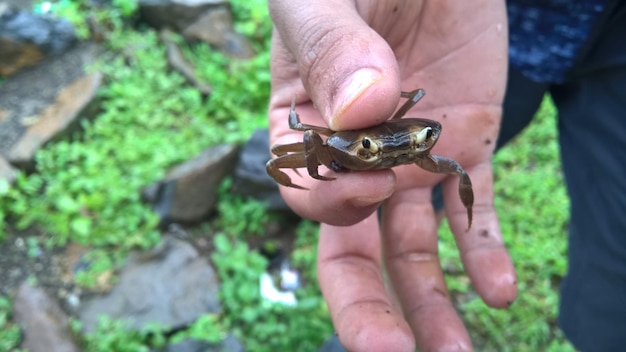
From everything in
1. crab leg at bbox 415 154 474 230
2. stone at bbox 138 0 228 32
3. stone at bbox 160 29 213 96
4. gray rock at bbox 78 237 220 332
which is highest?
crab leg at bbox 415 154 474 230

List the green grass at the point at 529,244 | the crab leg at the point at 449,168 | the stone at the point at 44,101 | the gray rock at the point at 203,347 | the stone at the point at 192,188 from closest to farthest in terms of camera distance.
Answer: the crab leg at the point at 449,168, the gray rock at the point at 203,347, the green grass at the point at 529,244, the stone at the point at 192,188, the stone at the point at 44,101

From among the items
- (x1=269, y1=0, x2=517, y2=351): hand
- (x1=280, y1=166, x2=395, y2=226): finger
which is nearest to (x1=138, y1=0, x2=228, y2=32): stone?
(x1=269, y1=0, x2=517, y2=351): hand

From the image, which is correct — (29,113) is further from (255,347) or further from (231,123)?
(255,347)

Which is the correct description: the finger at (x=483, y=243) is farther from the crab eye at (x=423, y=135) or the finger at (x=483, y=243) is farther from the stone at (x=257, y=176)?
the stone at (x=257, y=176)

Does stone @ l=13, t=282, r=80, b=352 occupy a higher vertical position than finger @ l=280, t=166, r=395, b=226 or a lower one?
lower

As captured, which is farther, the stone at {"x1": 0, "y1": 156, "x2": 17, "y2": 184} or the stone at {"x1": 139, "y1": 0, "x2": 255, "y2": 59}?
the stone at {"x1": 139, "y1": 0, "x2": 255, "y2": 59}

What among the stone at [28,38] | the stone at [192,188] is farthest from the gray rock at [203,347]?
the stone at [28,38]

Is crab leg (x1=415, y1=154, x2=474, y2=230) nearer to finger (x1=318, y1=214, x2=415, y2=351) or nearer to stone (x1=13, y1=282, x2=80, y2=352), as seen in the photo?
finger (x1=318, y1=214, x2=415, y2=351)
